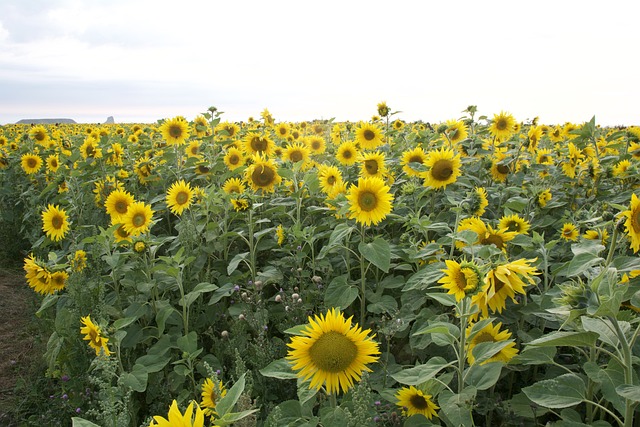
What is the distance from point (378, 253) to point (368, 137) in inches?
118

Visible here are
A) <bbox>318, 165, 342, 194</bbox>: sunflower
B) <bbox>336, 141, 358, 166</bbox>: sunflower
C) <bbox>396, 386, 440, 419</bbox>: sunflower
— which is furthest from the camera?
<bbox>336, 141, 358, 166</bbox>: sunflower

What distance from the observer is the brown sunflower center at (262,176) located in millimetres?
4473

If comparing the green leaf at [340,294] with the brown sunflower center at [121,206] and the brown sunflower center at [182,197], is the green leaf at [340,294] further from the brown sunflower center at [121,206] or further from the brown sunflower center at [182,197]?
the brown sunflower center at [121,206]

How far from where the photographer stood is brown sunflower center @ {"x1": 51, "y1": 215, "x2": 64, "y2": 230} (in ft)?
14.4

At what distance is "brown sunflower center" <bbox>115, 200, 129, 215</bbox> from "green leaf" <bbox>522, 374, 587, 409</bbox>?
3308mm

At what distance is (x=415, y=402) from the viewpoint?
2256 millimetres

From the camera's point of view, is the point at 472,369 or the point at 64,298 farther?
the point at 64,298

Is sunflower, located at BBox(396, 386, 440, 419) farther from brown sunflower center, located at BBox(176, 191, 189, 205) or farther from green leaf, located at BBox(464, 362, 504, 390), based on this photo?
brown sunflower center, located at BBox(176, 191, 189, 205)

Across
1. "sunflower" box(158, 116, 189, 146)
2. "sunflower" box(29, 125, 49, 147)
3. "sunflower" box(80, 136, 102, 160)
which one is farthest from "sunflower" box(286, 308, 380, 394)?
"sunflower" box(29, 125, 49, 147)

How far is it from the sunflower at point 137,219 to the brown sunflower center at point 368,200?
1.67 metres

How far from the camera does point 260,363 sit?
2.69 meters

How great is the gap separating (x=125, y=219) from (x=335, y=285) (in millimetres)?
1762

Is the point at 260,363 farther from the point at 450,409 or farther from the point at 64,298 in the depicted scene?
the point at 64,298

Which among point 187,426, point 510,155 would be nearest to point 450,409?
point 187,426
